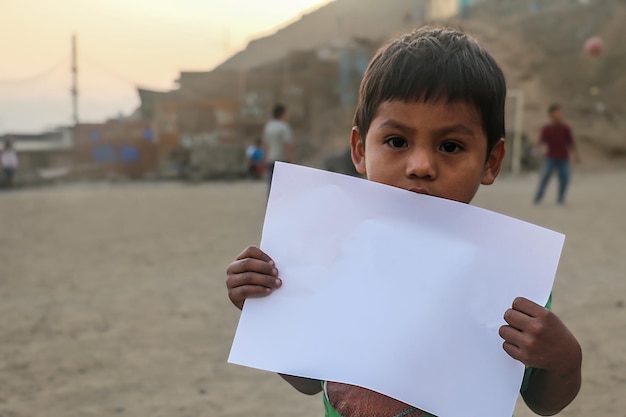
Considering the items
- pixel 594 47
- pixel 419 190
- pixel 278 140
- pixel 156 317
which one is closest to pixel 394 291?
pixel 419 190

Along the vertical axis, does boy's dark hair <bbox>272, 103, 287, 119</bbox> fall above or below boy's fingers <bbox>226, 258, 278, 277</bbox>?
below

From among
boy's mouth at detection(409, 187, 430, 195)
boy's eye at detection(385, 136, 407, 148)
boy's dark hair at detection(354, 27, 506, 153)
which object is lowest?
boy's mouth at detection(409, 187, 430, 195)

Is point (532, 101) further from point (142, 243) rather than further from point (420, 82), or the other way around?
point (420, 82)

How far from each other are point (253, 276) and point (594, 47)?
23462 millimetres

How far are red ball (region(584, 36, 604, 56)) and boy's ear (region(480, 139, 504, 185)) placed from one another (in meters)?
23.1

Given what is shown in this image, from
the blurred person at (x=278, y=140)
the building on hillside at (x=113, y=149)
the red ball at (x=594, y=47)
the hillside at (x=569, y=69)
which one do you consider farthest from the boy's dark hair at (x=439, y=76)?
the red ball at (x=594, y=47)

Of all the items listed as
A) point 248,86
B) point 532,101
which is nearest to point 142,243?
point 248,86

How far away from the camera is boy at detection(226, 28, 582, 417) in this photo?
103 cm

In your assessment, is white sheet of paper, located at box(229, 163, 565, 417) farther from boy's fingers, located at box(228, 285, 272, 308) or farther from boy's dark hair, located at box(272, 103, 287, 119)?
boy's dark hair, located at box(272, 103, 287, 119)

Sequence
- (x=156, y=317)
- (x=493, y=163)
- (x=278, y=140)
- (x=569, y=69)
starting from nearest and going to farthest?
1. (x=493, y=163)
2. (x=156, y=317)
3. (x=278, y=140)
4. (x=569, y=69)

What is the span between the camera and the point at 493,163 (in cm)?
124

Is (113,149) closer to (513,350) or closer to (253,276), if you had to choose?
(253,276)

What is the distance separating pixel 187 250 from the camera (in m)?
5.96

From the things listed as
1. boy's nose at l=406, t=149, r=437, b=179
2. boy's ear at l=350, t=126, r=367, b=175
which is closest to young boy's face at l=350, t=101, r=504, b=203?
boy's nose at l=406, t=149, r=437, b=179
